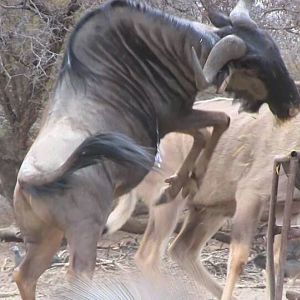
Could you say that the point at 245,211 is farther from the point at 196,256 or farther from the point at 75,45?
the point at 75,45

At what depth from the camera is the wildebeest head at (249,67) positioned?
5562 millimetres

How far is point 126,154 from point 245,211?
379 centimetres

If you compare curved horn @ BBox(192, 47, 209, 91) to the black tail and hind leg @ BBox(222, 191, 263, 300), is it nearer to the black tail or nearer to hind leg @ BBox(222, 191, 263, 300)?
the black tail

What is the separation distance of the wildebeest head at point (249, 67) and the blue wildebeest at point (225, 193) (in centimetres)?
173

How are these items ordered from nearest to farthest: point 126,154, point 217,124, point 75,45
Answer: point 126,154 < point 75,45 < point 217,124

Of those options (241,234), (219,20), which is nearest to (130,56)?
(219,20)

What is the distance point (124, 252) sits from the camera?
34.2 feet

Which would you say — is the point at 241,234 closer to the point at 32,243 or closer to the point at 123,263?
the point at 123,263

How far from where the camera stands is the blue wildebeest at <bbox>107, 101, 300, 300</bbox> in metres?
7.63

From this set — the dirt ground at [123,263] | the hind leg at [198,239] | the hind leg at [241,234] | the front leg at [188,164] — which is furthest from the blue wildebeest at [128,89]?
the hind leg at [198,239]

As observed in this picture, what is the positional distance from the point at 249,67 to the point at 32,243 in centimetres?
170

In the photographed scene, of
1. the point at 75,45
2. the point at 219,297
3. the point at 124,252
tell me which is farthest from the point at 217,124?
the point at 124,252

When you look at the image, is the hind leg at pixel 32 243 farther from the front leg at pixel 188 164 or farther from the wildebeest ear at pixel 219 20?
the wildebeest ear at pixel 219 20

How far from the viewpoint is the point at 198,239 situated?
26.4ft
